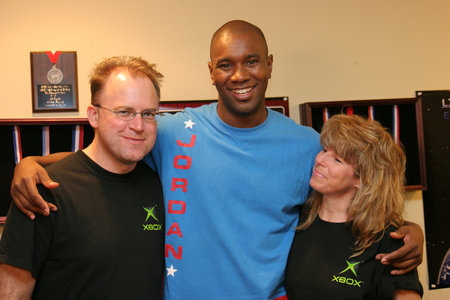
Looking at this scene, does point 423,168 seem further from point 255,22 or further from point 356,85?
point 255,22

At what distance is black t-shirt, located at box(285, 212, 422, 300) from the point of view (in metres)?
1.28

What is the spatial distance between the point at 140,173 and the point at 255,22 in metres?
1.23

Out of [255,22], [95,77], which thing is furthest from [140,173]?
[255,22]

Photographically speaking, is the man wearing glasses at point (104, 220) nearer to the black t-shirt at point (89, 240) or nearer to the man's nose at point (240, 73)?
the black t-shirt at point (89, 240)

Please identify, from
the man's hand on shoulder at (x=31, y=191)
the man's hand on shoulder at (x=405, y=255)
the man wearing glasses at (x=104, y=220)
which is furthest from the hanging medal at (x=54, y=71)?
the man's hand on shoulder at (x=405, y=255)

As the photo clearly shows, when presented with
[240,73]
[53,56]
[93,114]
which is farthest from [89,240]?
[53,56]

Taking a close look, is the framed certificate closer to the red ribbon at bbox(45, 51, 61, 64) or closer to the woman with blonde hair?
the red ribbon at bbox(45, 51, 61, 64)

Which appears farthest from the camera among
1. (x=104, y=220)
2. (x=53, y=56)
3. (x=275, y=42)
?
(x=275, y=42)

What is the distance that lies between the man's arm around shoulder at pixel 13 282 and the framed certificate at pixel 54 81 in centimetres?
110

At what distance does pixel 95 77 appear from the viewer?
4.39 ft

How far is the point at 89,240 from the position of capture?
3.92 ft

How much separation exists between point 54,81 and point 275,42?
132 centimetres

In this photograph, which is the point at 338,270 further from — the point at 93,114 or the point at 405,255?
the point at 93,114

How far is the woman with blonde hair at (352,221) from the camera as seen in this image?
130cm
